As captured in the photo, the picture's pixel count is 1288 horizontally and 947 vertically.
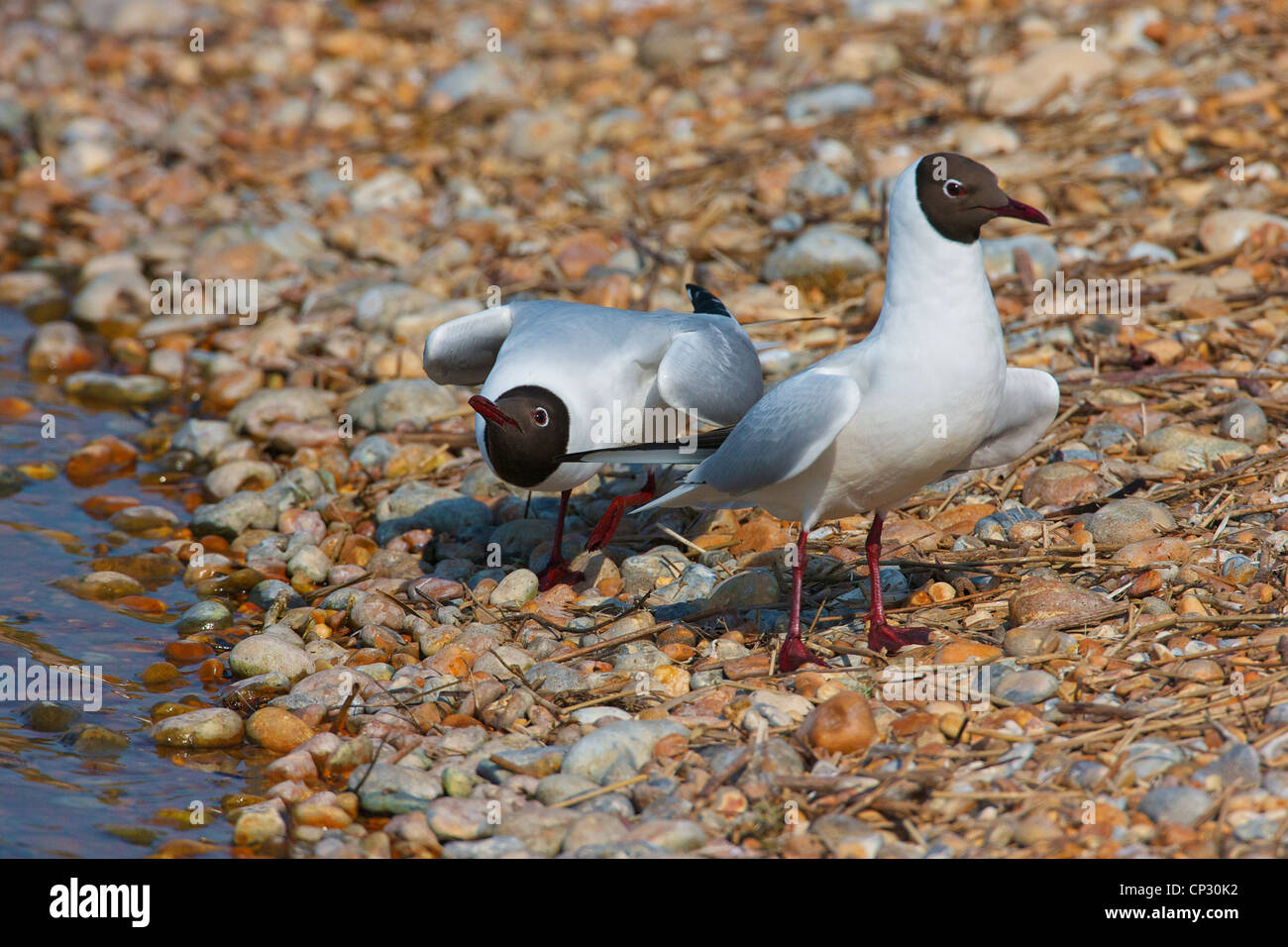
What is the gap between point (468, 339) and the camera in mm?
6449

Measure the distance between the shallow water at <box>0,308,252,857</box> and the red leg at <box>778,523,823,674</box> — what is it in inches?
73.0

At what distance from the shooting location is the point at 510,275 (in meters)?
8.73

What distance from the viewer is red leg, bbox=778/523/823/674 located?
4.82m

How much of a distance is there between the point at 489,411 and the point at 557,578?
947 millimetres

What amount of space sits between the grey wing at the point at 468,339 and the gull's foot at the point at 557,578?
1114 millimetres

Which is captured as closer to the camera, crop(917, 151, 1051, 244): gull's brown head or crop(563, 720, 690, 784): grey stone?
crop(563, 720, 690, 784): grey stone

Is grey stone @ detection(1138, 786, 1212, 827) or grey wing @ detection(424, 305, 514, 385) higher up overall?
grey wing @ detection(424, 305, 514, 385)

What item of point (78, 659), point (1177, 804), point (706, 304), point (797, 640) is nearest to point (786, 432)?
point (797, 640)

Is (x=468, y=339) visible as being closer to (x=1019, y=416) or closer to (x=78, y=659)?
(x=78, y=659)

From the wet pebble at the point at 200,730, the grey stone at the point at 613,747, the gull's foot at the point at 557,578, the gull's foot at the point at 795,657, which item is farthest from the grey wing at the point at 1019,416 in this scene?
the wet pebble at the point at 200,730

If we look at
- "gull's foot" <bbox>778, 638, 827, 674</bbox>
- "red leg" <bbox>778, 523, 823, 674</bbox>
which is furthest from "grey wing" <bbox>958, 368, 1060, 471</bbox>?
"gull's foot" <bbox>778, 638, 827, 674</bbox>

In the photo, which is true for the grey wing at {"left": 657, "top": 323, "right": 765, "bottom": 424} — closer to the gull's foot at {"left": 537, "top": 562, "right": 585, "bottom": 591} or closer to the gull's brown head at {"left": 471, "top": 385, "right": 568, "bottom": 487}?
the gull's brown head at {"left": 471, "top": 385, "right": 568, "bottom": 487}

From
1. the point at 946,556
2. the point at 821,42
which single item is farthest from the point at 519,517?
the point at 821,42

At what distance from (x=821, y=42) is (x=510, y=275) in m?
4.18
